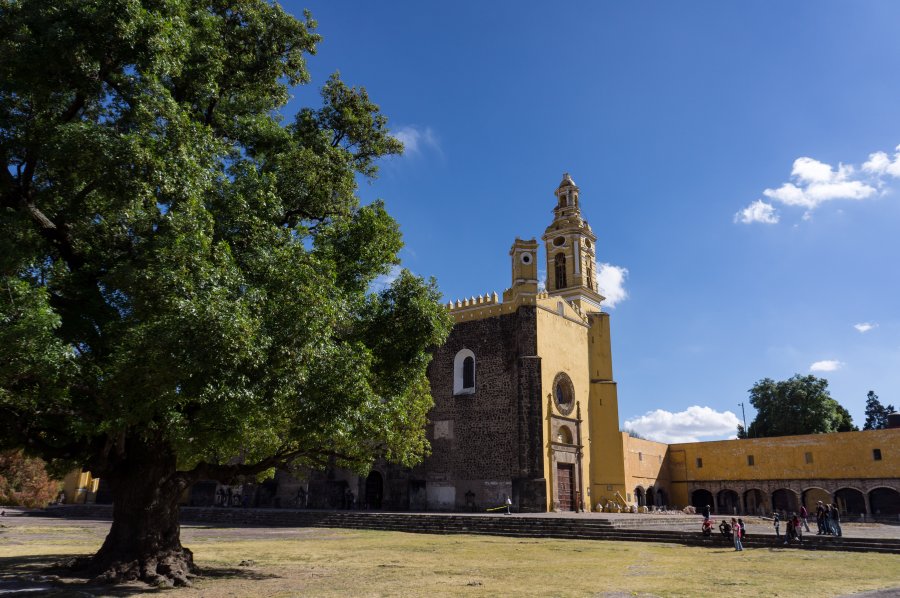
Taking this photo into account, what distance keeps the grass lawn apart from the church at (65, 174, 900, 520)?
9703 millimetres

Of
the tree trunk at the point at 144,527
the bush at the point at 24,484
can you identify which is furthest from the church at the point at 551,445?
the tree trunk at the point at 144,527

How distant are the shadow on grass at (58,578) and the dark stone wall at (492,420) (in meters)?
17.6

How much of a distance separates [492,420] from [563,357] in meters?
5.01

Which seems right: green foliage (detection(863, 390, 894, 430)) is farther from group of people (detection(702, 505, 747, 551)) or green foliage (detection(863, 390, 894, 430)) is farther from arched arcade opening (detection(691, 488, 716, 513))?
group of people (detection(702, 505, 747, 551))

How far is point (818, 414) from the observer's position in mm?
46031

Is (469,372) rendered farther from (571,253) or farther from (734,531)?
(734,531)

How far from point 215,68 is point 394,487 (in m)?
24.4

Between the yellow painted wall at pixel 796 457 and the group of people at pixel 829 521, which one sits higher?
the yellow painted wall at pixel 796 457

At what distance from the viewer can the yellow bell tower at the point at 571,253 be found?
1426 inches

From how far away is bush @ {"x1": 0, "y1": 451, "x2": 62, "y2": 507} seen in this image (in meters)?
21.4

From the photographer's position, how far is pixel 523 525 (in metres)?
21.4

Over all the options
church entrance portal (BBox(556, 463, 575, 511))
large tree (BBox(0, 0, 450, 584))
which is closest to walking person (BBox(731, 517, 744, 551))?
large tree (BBox(0, 0, 450, 584))

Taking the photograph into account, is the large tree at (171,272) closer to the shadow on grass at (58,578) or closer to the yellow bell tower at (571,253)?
the shadow on grass at (58,578)

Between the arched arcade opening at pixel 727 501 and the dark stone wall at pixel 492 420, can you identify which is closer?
the dark stone wall at pixel 492 420
